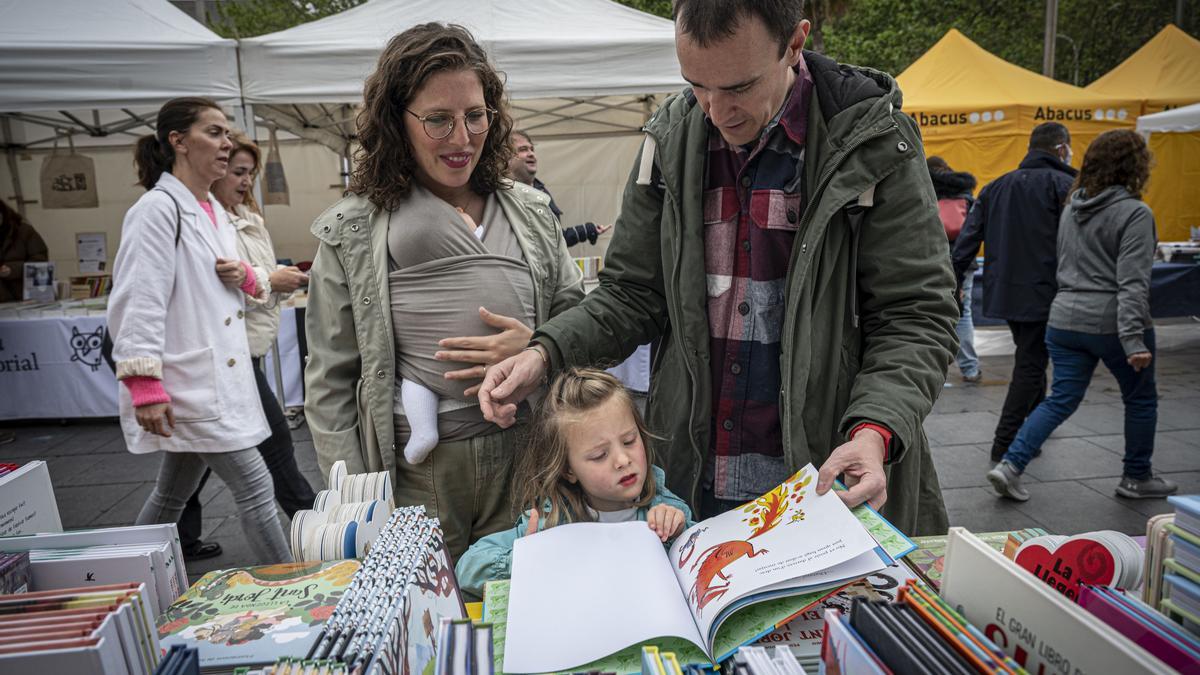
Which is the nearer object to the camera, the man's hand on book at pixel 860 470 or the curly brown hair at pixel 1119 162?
the man's hand on book at pixel 860 470

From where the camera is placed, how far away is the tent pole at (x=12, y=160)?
980cm

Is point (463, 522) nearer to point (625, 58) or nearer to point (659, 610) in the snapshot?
point (659, 610)

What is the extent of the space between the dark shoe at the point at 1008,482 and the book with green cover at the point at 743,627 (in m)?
3.59

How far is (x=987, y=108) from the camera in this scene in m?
11.0

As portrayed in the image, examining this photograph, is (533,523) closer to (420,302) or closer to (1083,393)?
(420,302)

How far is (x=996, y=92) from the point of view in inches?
441

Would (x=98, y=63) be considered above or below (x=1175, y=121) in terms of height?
above

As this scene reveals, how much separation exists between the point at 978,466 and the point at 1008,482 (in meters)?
0.63

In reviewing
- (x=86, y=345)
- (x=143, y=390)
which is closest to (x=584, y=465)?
(x=143, y=390)

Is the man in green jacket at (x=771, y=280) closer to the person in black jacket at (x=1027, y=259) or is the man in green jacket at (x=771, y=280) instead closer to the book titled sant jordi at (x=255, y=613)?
the book titled sant jordi at (x=255, y=613)

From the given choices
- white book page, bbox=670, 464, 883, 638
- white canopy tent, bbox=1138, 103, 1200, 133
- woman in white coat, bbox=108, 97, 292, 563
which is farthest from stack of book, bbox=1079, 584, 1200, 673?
white canopy tent, bbox=1138, 103, 1200, 133

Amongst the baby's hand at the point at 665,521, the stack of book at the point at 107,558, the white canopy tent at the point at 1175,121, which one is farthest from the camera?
the white canopy tent at the point at 1175,121

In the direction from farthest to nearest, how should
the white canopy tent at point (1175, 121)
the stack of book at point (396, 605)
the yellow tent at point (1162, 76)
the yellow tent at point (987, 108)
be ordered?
the yellow tent at point (1162, 76), the yellow tent at point (987, 108), the white canopy tent at point (1175, 121), the stack of book at point (396, 605)

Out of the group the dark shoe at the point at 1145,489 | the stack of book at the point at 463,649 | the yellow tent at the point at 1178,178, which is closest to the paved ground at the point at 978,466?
the dark shoe at the point at 1145,489
